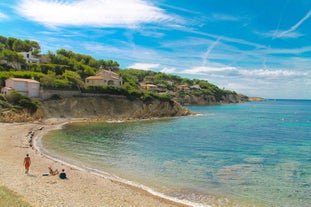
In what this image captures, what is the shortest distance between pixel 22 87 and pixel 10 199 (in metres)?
44.8

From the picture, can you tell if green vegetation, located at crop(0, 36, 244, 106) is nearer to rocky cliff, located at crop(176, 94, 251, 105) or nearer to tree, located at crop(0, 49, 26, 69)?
tree, located at crop(0, 49, 26, 69)

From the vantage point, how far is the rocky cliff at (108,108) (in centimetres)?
5538

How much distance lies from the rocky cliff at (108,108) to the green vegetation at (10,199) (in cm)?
4032

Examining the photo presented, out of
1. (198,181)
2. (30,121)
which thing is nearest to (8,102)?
(30,121)

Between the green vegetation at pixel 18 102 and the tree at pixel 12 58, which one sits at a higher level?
the tree at pixel 12 58

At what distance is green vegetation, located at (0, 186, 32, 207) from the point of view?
11664 mm

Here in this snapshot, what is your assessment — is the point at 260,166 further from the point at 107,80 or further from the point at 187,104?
the point at 187,104

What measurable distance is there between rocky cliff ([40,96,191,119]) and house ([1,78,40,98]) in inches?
118

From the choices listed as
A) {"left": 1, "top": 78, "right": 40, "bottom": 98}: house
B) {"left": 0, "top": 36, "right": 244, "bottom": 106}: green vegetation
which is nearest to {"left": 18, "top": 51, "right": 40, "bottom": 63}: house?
{"left": 0, "top": 36, "right": 244, "bottom": 106}: green vegetation

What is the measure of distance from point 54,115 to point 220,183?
4267cm

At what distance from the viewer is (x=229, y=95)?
190750 mm

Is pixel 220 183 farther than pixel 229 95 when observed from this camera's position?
No

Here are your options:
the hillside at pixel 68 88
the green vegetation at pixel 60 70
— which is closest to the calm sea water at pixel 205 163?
the hillside at pixel 68 88

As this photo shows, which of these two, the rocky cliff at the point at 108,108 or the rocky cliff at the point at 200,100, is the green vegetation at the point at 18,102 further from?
the rocky cliff at the point at 200,100
